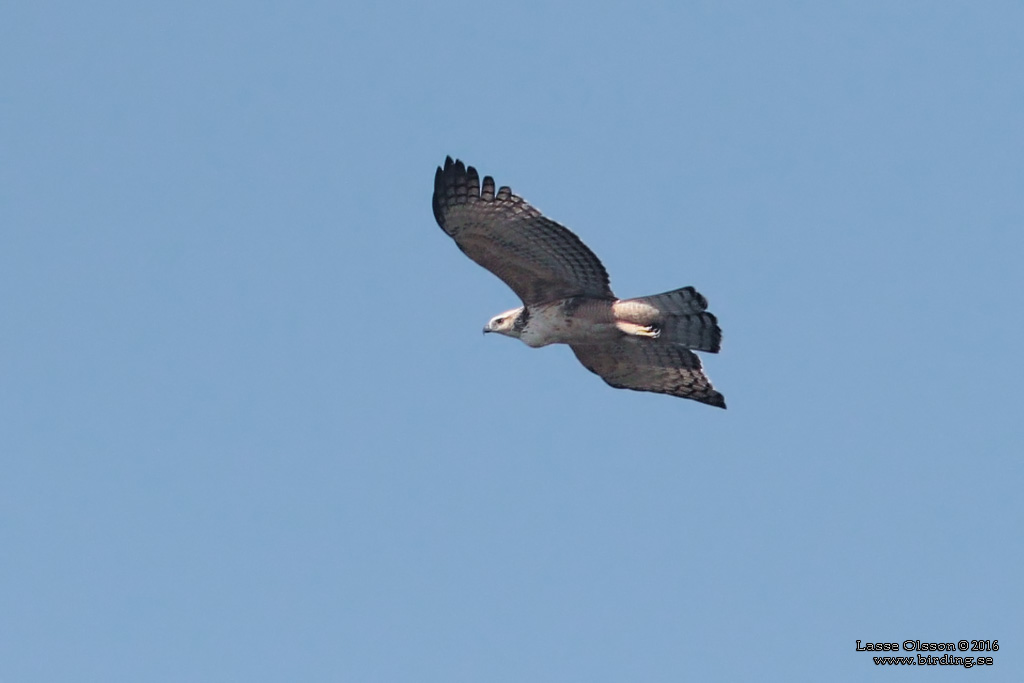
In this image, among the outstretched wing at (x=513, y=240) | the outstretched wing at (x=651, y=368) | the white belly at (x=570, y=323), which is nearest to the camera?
the outstretched wing at (x=513, y=240)

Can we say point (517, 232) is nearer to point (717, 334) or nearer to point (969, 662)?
point (717, 334)

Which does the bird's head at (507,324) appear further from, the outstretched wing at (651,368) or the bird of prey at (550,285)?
the outstretched wing at (651,368)

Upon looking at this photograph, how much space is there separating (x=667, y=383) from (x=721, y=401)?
54cm

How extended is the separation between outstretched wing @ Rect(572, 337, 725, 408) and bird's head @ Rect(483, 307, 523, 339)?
623 millimetres

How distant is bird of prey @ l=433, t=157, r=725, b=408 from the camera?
1300 cm

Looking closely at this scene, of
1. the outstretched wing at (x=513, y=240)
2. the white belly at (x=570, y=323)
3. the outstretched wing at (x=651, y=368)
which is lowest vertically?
the outstretched wing at (x=651, y=368)

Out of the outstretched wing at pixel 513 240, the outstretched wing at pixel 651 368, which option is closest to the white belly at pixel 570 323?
the outstretched wing at pixel 513 240

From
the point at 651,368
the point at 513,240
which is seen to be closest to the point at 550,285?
the point at 513,240

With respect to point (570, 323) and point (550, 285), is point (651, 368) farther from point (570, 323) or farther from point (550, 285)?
point (550, 285)

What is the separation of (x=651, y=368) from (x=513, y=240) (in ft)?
6.85

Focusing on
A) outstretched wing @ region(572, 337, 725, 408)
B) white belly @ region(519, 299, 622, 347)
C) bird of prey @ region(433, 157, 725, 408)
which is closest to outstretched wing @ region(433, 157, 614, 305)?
bird of prey @ region(433, 157, 725, 408)

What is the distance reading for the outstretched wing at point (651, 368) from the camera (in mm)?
14125

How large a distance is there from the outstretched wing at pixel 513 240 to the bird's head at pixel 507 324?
0.81 feet

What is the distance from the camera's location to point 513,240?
43.2ft
